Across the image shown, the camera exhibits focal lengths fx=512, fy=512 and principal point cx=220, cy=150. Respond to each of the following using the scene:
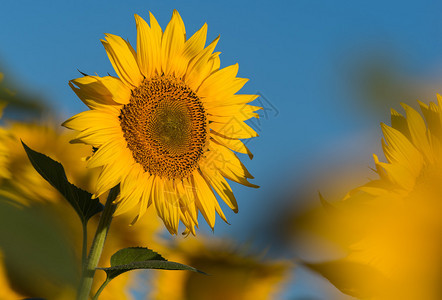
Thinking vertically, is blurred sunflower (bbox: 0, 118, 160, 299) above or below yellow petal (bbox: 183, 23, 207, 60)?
below

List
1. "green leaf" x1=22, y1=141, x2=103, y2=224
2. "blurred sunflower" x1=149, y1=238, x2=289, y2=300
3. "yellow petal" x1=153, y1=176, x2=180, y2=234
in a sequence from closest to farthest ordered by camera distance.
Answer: "green leaf" x1=22, y1=141, x2=103, y2=224
"yellow petal" x1=153, y1=176, x2=180, y2=234
"blurred sunflower" x1=149, y1=238, x2=289, y2=300

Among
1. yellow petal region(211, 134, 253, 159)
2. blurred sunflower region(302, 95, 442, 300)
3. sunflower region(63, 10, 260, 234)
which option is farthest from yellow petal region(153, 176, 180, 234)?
blurred sunflower region(302, 95, 442, 300)

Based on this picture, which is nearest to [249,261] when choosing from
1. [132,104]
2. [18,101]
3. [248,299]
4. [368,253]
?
[248,299]

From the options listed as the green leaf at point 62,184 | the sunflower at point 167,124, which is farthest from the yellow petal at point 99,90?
the green leaf at point 62,184

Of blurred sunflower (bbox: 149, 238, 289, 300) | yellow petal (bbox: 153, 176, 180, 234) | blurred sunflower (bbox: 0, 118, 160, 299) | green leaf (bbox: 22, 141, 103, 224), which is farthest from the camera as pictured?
blurred sunflower (bbox: 149, 238, 289, 300)

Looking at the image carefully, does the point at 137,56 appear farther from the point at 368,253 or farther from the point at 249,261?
the point at 249,261

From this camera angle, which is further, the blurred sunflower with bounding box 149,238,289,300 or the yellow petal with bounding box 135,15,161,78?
the blurred sunflower with bounding box 149,238,289,300

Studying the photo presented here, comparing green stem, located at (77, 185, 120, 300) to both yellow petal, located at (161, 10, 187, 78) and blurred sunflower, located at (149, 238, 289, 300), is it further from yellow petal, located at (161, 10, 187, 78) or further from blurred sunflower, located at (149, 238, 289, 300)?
blurred sunflower, located at (149, 238, 289, 300)
